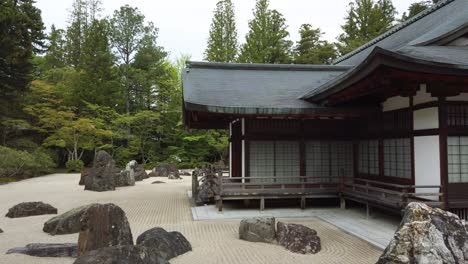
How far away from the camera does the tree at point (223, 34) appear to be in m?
35.6

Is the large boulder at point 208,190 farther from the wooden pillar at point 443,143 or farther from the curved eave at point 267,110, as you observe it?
the wooden pillar at point 443,143

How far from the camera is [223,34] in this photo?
36.3 metres

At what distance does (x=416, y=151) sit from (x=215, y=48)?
95.2 feet

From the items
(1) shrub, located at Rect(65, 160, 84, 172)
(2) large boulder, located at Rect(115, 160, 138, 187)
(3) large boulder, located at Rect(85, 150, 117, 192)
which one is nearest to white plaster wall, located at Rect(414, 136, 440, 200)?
(3) large boulder, located at Rect(85, 150, 117, 192)

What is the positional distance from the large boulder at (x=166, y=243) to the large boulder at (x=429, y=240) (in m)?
3.64

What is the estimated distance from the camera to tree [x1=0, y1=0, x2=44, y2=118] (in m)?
24.4

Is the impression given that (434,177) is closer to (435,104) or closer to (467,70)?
(435,104)

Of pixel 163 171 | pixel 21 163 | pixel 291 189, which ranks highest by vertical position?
pixel 21 163

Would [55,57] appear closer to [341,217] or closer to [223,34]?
[223,34]

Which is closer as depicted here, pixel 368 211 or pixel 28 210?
pixel 368 211

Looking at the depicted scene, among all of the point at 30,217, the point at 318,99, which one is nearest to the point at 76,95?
the point at 30,217

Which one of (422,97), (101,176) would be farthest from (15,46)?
(422,97)

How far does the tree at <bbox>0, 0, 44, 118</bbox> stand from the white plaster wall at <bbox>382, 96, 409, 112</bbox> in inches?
956

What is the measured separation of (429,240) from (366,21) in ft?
116
